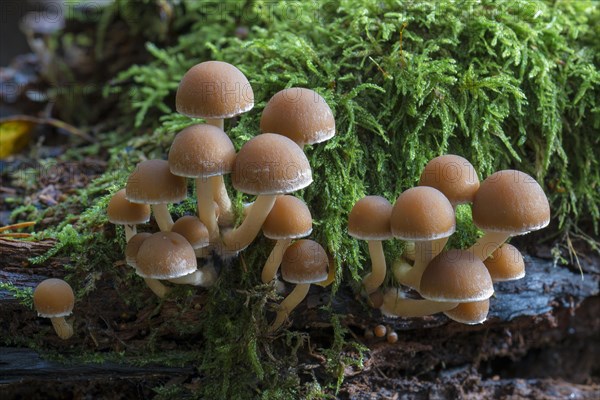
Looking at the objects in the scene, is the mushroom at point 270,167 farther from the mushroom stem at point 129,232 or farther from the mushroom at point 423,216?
the mushroom stem at point 129,232

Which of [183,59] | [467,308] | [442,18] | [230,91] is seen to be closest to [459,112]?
[442,18]

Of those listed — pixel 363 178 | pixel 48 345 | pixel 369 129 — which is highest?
pixel 369 129

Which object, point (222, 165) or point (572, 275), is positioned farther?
point (572, 275)

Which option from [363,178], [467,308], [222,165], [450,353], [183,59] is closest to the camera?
[222,165]

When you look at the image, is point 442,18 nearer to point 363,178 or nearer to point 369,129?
point 369,129

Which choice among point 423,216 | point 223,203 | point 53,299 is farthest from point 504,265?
point 53,299

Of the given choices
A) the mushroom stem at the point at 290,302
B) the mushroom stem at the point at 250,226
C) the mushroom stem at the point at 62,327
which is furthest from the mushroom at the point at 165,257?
the mushroom stem at the point at 62,327

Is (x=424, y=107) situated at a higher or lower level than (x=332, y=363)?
higher
